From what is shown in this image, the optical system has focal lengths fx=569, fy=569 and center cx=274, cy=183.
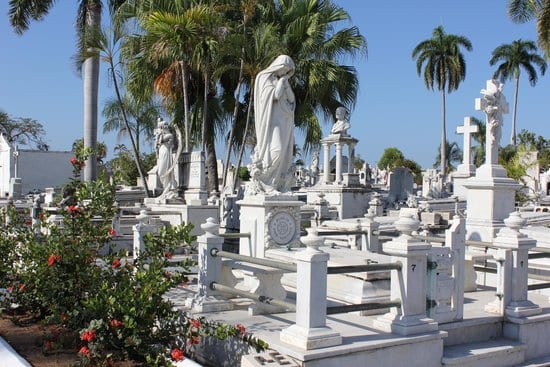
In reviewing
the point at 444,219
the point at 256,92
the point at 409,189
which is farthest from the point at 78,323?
the point at 409,189

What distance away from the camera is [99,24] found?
67.6 ft

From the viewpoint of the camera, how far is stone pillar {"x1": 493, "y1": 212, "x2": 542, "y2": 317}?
21.2 ft

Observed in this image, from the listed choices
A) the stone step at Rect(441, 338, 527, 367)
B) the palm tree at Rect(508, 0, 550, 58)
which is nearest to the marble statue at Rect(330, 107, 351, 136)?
the palm tree at Rect(508, 0, 550, 58)

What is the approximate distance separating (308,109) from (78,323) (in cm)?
1901

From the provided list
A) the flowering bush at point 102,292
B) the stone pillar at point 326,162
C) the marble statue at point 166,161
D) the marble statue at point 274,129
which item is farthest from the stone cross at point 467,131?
the flowering bush at point 102,292

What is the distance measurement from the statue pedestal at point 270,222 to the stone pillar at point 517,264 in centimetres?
299

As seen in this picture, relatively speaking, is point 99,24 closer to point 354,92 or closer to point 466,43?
point 354,92

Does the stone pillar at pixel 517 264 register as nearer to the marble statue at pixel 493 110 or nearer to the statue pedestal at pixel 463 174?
the marble statue at pixel 493 110

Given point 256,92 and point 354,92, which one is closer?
point 256,92

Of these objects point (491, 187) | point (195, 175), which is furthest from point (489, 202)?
point (195, 175)

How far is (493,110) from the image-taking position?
1155 cm

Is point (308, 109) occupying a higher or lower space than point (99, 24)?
lower

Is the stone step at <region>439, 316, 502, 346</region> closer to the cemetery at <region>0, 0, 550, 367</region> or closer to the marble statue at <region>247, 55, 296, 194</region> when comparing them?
the cemetery at <region>0, 0, 550, 367</region>

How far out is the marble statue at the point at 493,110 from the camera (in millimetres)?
11523
